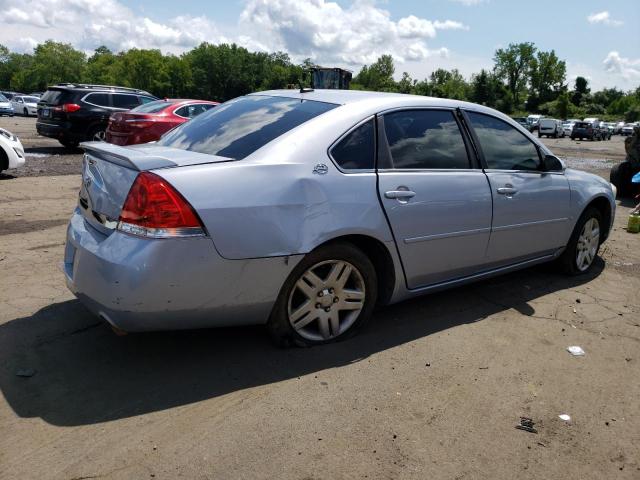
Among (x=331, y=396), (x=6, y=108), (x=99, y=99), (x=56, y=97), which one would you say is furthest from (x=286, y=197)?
(x=6, y=108)

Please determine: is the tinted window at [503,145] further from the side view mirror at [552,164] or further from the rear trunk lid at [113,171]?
the rear trunk lid at [113,171]

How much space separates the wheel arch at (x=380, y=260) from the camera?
3.59 meters

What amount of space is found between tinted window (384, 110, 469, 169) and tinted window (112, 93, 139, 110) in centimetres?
1294

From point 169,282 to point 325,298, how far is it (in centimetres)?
103

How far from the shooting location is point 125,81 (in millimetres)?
101188

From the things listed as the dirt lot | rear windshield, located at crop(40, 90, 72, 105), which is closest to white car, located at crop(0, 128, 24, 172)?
rear windshield, located at crop(40, 90, 72, 105)

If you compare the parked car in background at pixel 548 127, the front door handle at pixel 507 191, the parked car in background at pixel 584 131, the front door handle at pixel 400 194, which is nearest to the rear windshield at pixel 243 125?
the front door handle at pixel 400 194

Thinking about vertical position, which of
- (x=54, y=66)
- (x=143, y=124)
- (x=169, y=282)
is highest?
(x=54, y=66)

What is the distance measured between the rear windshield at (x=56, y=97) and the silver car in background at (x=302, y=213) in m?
12.0

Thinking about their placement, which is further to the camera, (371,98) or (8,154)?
(8,154)

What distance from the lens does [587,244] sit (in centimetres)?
550

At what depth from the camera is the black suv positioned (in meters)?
14.4

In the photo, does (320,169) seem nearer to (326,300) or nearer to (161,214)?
(326,300)

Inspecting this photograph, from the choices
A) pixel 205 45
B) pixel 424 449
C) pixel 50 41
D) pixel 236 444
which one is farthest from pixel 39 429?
pixel 50 41
